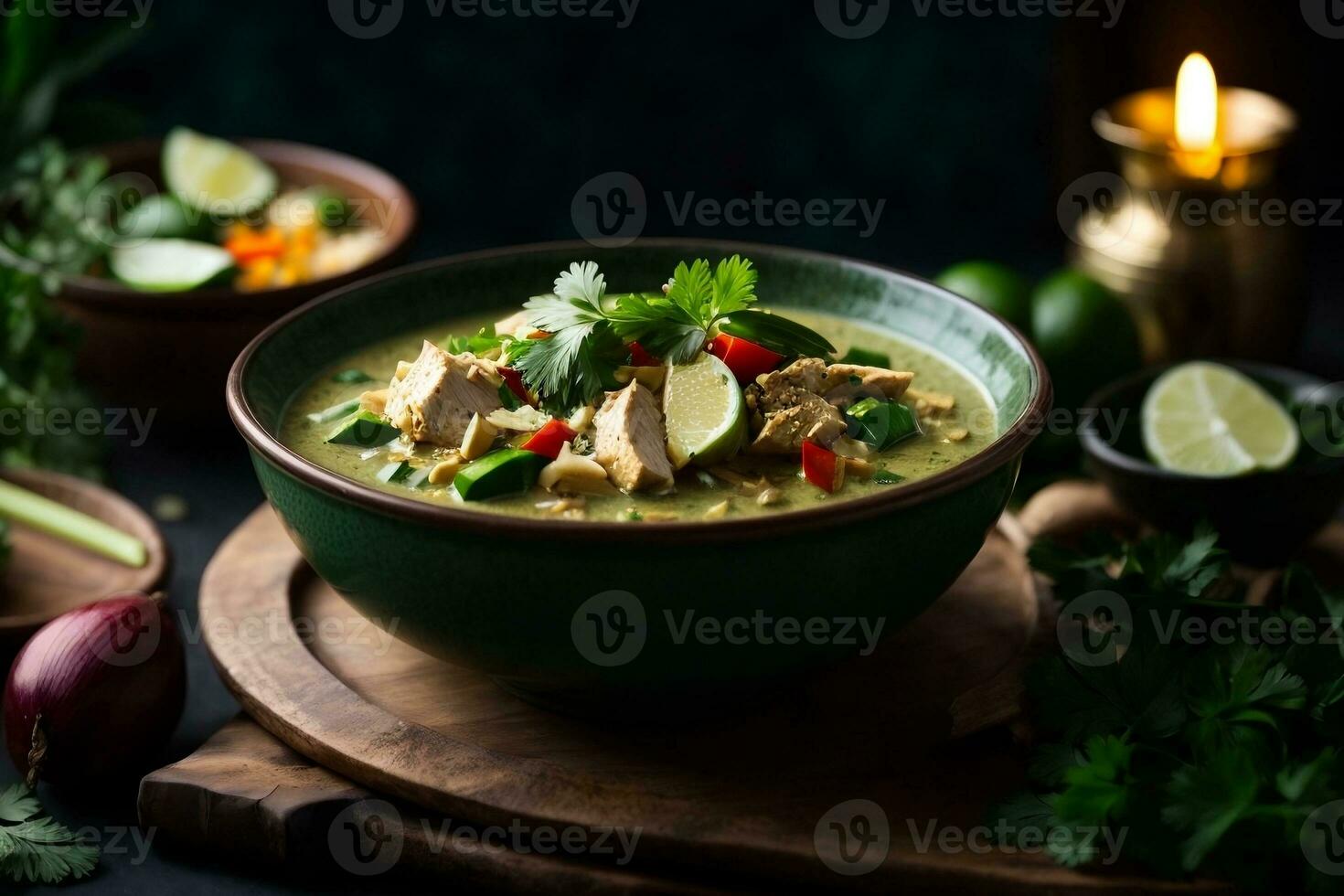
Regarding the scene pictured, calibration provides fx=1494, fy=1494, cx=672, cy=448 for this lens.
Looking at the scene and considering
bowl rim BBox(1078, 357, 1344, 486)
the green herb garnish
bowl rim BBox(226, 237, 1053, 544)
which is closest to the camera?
bowl rim BBox(226, 237, 1053, 544)

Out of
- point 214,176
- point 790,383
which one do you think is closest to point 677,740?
point 790,383

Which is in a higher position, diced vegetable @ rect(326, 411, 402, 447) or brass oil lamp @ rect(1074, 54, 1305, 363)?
diced vegetable @ rect(326, 411, 402, 447)

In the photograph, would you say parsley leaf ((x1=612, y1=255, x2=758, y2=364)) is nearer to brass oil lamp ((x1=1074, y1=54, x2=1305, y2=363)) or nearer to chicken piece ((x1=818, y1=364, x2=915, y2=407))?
chicken piece ((x1=818, y1=364, x2=915, y2=407))

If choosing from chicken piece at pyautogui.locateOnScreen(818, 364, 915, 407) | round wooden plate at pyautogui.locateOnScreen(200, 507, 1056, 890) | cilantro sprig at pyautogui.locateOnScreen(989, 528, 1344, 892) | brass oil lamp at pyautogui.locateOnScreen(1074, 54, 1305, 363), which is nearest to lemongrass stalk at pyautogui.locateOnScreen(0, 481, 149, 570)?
round wooden plate at pyautogui.locateOnScreen(200, 507, 1056, 890)

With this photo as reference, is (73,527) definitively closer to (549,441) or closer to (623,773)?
(549,441)

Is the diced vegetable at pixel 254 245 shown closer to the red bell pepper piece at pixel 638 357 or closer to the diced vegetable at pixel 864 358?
the red bell pepper piece at pixel 638 357

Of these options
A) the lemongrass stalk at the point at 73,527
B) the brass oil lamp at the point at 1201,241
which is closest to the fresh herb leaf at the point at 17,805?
the lemongrass stalk at the point at 73,527

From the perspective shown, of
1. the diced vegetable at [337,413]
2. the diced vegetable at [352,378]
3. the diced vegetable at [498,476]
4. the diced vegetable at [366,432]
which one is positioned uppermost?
the diced vegetable at [498,476]

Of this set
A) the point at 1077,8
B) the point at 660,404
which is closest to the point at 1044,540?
the point at 660,404
